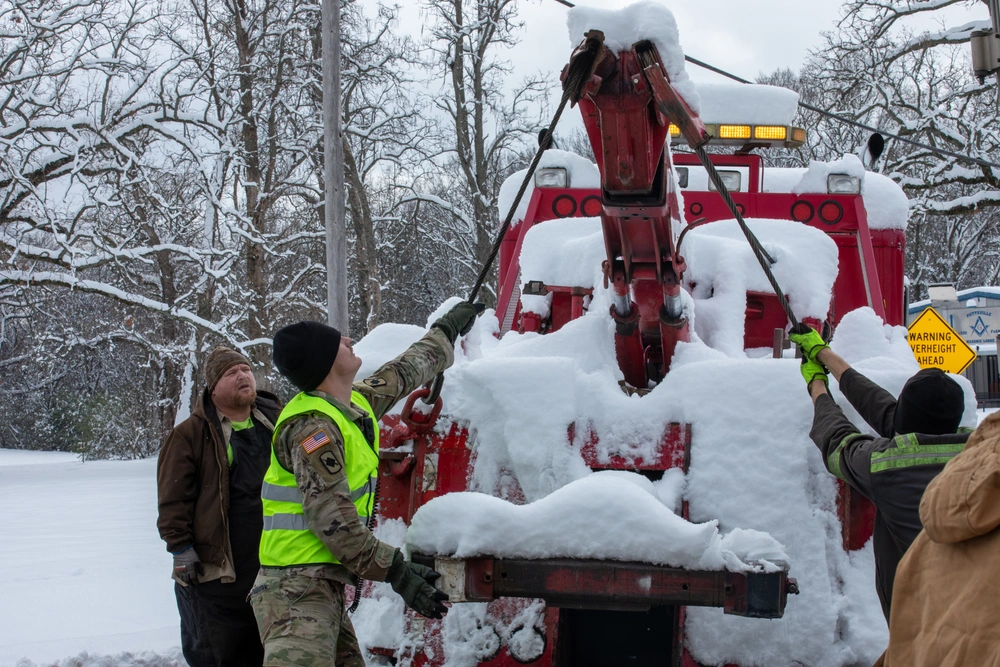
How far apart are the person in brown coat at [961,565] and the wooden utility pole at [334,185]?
6799 millimetres

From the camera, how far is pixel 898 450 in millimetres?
2455

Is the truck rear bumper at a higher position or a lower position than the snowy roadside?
higher

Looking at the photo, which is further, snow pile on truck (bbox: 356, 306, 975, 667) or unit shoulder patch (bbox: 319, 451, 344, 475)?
snow pile on truck (bbox: 356, 306, 975, 667)

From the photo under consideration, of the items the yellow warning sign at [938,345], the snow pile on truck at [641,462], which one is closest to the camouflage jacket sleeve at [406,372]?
the snow pile on truck at [641,462]

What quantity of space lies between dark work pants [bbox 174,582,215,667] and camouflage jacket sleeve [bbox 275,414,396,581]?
1.19 m

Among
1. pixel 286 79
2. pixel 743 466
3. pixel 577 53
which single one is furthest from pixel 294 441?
pixel 286 79

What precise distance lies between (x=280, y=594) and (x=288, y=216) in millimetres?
16060

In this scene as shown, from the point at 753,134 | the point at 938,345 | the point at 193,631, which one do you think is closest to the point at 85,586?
the point at 193,631

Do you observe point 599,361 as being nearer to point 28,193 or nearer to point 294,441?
point 294,441

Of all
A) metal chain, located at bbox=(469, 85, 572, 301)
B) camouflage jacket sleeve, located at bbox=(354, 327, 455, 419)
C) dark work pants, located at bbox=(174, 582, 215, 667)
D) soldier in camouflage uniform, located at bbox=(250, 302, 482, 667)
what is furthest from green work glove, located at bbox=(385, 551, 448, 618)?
dark work pants, located at bbox=(174, 582, 215, 667)

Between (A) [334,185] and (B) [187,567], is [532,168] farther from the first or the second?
(A) [334,185]

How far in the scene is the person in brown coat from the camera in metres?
1.66

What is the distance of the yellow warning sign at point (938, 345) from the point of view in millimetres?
11375

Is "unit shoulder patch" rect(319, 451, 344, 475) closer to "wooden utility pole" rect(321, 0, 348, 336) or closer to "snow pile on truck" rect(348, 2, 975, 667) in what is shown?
"snow pile on truck" rect(348, 2, 975, 667)
